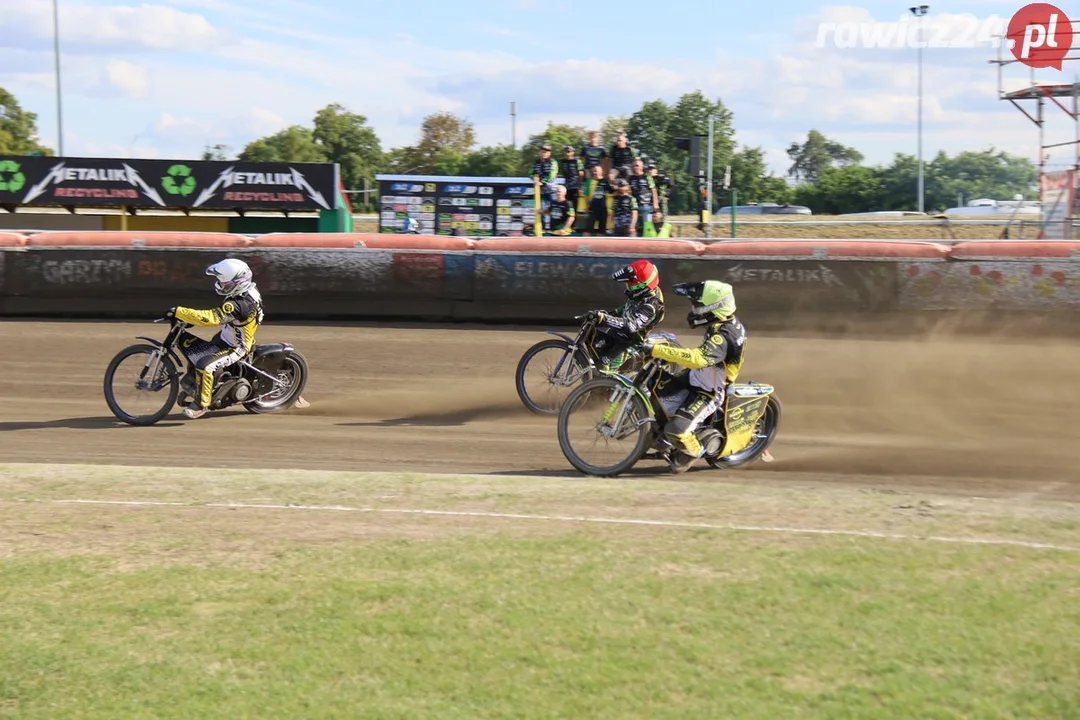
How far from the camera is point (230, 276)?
12070mm

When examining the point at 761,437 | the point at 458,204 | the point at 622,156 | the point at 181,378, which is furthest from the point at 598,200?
the point at 761,437

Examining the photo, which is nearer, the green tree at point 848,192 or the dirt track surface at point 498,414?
the dirt track surface at point 498,414

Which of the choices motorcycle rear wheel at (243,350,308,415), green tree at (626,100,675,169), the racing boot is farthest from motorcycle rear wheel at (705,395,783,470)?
green tree at (626,100,675,169)

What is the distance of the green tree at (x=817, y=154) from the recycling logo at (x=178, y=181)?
295ft

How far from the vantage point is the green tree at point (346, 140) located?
59656 millimetres

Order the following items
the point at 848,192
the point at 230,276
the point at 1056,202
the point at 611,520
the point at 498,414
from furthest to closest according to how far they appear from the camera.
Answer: the point at 848,192 < the point at 1056,202 < the point at 498,414 < the point at 230,276 < the point at 611,520

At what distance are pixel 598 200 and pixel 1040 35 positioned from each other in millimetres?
11977

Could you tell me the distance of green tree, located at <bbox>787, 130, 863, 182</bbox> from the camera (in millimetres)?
110125

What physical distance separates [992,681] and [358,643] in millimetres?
2548

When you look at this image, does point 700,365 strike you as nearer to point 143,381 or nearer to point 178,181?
point 143,381

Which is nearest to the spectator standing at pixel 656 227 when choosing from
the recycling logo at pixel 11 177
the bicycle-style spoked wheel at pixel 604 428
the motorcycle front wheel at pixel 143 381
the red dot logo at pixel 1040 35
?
the red dot logo at pixel 1040 35

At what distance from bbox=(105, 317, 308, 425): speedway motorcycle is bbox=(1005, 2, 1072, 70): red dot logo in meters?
20.8

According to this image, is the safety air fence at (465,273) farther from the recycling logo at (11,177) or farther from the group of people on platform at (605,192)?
the recycling logo at (11,177)

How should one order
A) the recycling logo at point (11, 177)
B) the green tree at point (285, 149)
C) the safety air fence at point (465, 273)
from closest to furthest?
the safety air fence at point (465, 273) < the recycling logo at point (11, 177) < the green tree at point (285, 149)
